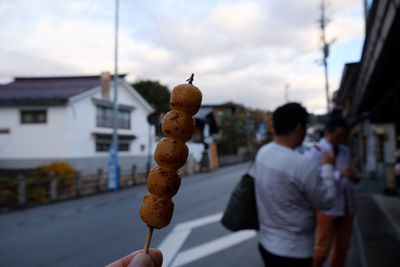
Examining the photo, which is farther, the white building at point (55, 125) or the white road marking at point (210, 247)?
the white building at point (55, 125)

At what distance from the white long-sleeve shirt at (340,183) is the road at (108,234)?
1644 mm

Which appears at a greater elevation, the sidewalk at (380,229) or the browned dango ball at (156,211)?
the browned dango ball at (156,211)

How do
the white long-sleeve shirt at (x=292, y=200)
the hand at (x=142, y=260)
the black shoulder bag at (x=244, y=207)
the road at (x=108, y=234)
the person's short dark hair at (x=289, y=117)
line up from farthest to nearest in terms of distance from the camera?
1. the road at (x=108, y=234)
2. the black shoulder bag at (x=244, y=207)
3. the person's short dark hair at (x=289, y=117)
4. the white long-sleeve shirt at (x=292, y=200)
5. the hand at (x=142, y=260)

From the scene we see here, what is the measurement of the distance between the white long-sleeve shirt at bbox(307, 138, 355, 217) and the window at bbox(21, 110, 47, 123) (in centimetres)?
1727

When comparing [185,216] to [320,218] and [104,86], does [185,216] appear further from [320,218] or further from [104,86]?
[104,86]

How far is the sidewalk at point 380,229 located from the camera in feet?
12.5

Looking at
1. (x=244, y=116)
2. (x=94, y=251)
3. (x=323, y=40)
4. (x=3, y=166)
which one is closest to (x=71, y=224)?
(x=94, y=251)

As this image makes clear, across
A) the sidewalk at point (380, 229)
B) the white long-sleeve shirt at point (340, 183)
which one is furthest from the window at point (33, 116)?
the white long-sleeve shirt at point (340, 183)

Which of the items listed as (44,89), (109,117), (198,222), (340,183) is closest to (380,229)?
(340,183)

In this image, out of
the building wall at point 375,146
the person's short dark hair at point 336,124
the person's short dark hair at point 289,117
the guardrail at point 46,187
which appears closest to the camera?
the person's short dark hair at point 289,117

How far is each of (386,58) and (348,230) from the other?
2.30 m

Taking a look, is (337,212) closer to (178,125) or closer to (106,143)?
(178,125)

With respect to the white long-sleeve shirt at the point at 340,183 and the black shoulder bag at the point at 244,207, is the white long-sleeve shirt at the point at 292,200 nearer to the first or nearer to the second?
the black shoulder bag at the point at 244,207

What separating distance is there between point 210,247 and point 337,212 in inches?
109
